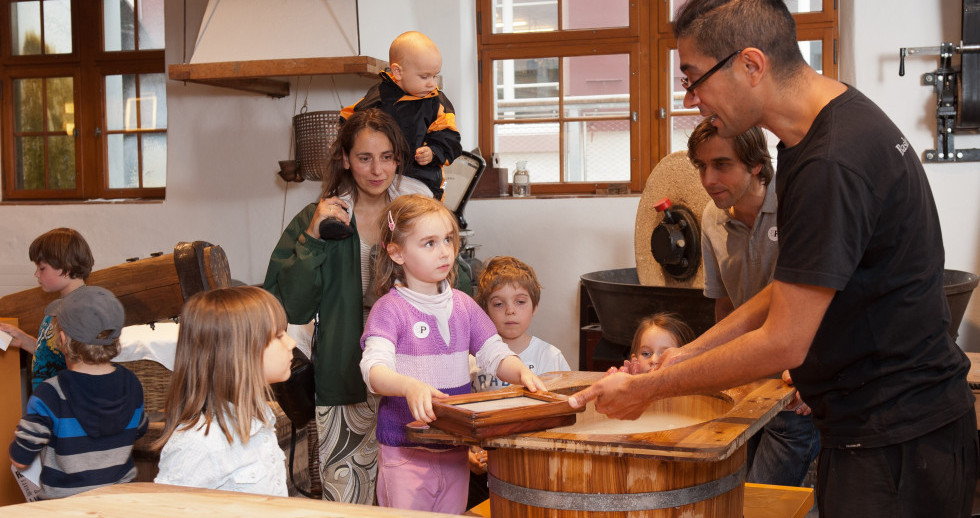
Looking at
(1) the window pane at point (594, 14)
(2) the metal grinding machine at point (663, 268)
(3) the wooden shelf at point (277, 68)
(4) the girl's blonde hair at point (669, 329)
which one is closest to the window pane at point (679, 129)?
(1) the window pane at point (594, 14)

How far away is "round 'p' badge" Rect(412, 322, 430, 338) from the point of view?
2289 mm

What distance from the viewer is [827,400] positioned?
5.47 ft

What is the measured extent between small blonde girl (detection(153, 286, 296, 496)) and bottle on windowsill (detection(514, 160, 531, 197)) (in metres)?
3.05

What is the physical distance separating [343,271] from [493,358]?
1.94ft

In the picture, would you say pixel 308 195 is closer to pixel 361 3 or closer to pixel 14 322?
pixel 361 3

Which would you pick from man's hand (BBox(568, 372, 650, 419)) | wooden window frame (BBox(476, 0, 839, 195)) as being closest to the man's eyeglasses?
man's hand (BBox(568, 372, 650, 419))

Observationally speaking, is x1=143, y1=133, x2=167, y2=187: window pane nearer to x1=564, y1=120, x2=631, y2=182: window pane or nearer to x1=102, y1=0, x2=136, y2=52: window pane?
x1=102, y1=0, x2=136, y2=52: window pane

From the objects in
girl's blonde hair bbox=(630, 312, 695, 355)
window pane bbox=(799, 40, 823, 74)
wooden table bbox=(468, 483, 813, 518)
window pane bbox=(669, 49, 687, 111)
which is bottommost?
wooden table bbox=(468, 483, 813, 518)

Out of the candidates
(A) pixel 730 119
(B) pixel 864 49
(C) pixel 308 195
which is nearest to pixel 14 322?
(C) pixel 308 195

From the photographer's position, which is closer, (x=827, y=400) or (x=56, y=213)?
(x=827, y=400)

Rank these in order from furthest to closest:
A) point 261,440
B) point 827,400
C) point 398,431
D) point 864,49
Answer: point 864,49
point 398,431
point 261,440
point 827,400

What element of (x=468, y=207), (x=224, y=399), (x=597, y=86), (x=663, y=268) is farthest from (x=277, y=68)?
(x=224, y=399)

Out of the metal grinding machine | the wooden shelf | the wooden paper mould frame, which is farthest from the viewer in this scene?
the wooden shelf

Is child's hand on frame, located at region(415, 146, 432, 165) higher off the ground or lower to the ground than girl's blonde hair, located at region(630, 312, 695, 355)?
higher
